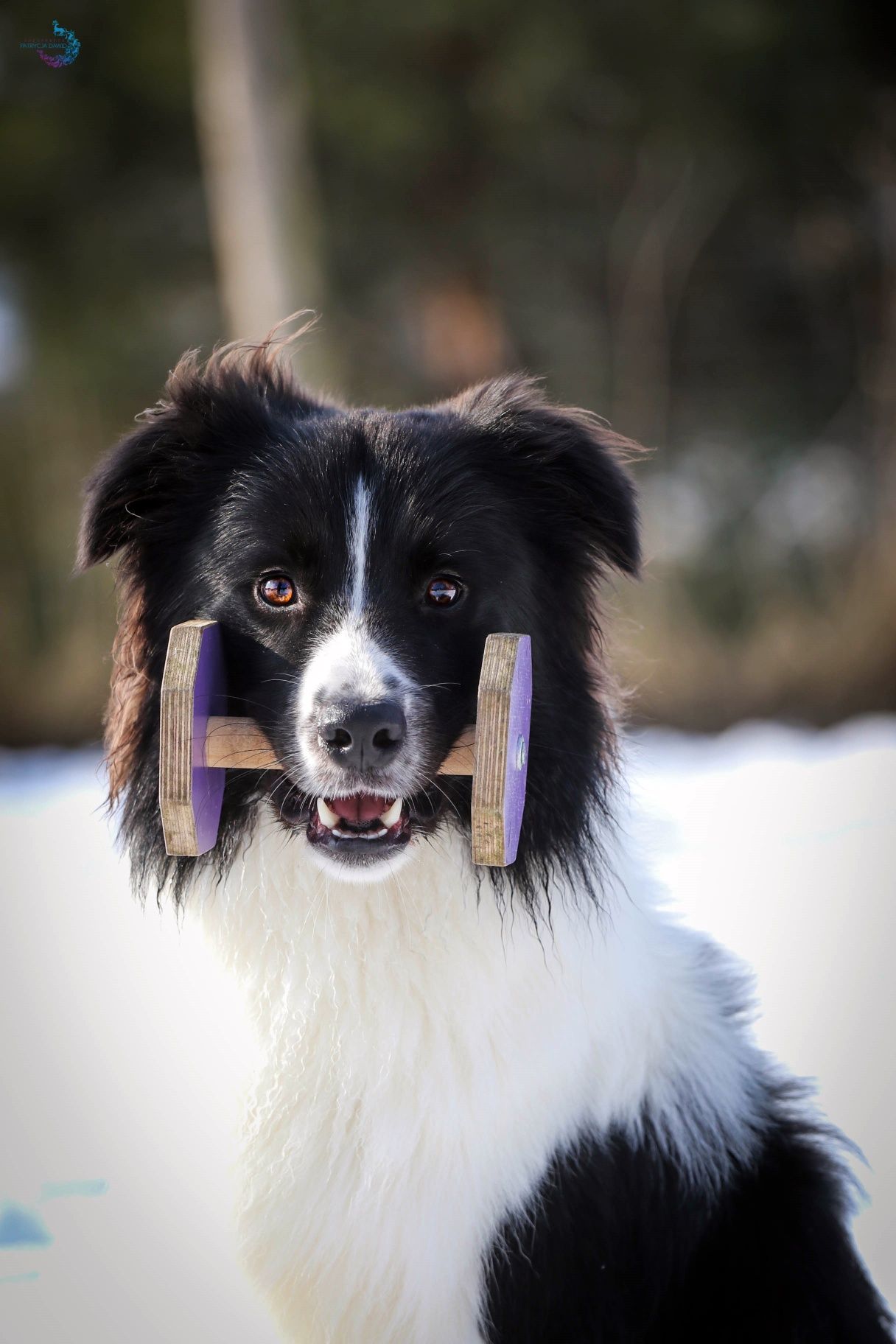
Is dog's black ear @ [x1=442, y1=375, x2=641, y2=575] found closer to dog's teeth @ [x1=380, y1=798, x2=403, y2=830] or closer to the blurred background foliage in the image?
dog's teeth @ [x1=380, y1=798, x2=403, y2=830]

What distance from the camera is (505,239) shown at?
415 inches

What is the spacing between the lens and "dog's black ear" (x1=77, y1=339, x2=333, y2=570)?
241cm

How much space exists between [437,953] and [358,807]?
346 mm

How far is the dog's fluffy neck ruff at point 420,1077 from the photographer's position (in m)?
2.24

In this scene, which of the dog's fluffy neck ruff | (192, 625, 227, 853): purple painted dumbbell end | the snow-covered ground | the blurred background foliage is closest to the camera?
(192, 625, 227, 853): purple painted dumbbell end

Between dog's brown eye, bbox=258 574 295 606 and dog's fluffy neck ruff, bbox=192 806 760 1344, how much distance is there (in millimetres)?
460

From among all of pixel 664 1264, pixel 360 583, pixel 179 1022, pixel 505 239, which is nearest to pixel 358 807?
pixel 360 583

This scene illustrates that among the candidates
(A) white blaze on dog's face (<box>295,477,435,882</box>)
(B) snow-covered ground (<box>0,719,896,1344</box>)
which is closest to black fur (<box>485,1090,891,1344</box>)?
(B) snow-covered ground (<box>0,719,896,1344</box>)

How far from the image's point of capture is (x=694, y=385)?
10734 mm

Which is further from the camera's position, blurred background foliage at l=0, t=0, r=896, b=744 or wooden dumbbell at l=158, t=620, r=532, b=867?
blurred background foliage at l=0, t=0, r=896, b=744

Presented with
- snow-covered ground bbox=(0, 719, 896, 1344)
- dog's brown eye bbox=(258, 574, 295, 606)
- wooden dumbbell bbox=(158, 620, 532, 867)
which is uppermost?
dog's brown eye bbox=(258, 574, 295, 606)

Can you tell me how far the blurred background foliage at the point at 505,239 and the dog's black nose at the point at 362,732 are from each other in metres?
5.98

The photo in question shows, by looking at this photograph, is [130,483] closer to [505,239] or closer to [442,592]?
[442,592]

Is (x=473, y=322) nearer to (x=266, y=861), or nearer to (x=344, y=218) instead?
(x=344, y=218)
